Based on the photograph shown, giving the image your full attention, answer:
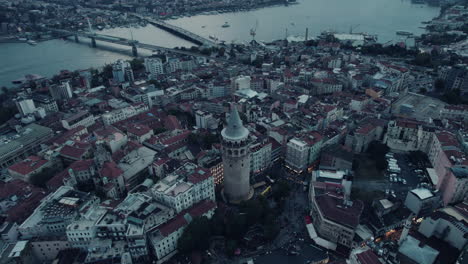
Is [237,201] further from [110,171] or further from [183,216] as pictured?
[110,171]

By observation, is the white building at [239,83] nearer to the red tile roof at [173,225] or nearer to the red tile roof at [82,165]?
the red tile roof at [82,165]

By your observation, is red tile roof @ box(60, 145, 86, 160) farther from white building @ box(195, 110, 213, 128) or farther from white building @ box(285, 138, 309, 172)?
white building @ box(285, 138, 309, 172)

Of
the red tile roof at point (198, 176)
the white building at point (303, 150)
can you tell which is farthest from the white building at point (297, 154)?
the red tile roof at point (198, 176)

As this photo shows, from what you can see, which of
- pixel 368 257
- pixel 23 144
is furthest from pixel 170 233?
pixel 23 144

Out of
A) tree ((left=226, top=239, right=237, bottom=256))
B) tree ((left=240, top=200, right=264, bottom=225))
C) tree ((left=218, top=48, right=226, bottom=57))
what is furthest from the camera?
tree ((left=218, top=48, right=226, bottom=57))

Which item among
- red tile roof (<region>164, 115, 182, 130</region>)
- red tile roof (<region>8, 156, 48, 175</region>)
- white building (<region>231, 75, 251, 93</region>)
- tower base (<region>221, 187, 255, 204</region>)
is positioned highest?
white building (<region>231, 75, 251, 93</region>)

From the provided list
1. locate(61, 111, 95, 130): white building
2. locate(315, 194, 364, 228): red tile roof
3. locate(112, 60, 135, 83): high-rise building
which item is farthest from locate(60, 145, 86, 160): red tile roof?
locate(112, 60, 135, 83): high-rise building
